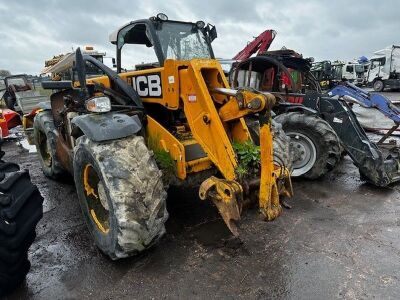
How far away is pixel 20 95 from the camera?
14.7 m

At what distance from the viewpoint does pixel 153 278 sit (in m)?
3.11

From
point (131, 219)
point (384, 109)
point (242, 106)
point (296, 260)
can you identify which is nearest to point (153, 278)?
point (131, 219)

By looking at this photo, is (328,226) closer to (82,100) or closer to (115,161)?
(115,161)

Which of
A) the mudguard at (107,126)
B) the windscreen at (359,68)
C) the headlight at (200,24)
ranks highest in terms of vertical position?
the headlight at (200,24)

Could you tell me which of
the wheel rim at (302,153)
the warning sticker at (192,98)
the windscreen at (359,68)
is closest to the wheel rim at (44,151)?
the warning sticker at (192,98)

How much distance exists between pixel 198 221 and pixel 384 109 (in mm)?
4501

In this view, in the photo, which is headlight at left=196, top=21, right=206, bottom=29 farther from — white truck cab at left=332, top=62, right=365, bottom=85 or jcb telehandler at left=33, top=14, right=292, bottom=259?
white truck cab at left=332, top=62, right=365, bottom=85

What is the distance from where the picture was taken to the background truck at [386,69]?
2628 cm

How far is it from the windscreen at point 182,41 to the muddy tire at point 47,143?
2.38 m

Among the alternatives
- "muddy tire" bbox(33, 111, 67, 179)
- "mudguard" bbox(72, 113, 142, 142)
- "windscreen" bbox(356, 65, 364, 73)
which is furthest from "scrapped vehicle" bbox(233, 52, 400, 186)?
"windscreen" bbox(356, 65, 364, 73)

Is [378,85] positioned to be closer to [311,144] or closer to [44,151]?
[311,144]

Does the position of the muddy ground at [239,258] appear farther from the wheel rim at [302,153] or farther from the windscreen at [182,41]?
the windscreen at [182,41]

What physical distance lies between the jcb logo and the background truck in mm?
27103

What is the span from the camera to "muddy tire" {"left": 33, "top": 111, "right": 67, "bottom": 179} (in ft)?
17.4
